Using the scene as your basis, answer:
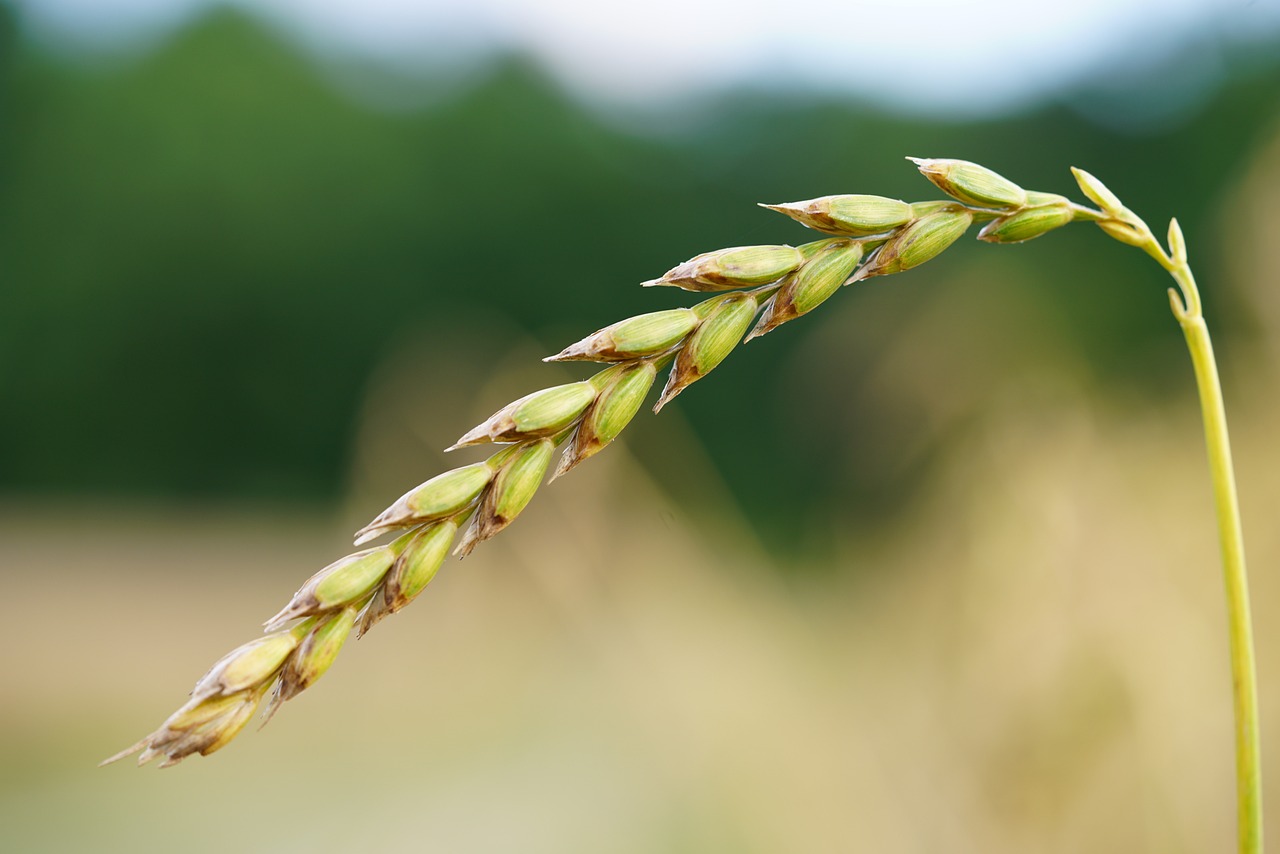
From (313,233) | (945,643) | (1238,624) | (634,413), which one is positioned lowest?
(945,643)

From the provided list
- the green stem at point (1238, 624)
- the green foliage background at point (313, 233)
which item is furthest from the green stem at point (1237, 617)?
the green foliage background at point (313, 233)

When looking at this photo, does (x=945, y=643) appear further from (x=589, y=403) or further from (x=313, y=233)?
(x=313, y=233)

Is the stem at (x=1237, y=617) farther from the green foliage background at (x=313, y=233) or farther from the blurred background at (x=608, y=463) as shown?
the green foliage background at (x=313, y=233)

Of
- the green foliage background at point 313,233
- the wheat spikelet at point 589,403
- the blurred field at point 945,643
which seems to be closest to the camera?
the wheat spikelet at point 589,403

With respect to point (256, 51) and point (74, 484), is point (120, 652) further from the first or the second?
point (256, 51)

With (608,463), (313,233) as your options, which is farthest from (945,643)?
(313,233)

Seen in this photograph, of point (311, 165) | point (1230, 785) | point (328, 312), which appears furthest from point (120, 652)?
point (1230, 785)

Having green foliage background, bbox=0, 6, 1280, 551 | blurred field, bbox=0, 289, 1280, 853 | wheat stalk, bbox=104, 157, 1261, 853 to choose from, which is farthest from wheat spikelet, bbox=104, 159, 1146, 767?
green foliage background, bbox=0, 6, 1280, 551

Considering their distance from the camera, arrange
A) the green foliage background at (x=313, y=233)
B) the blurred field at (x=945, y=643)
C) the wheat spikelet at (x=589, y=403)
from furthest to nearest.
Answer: the green foliage background at (x=313, y=233)
the blurred field at (x=945, y=643)
the wheat spikelet at (x=589, y=403)
